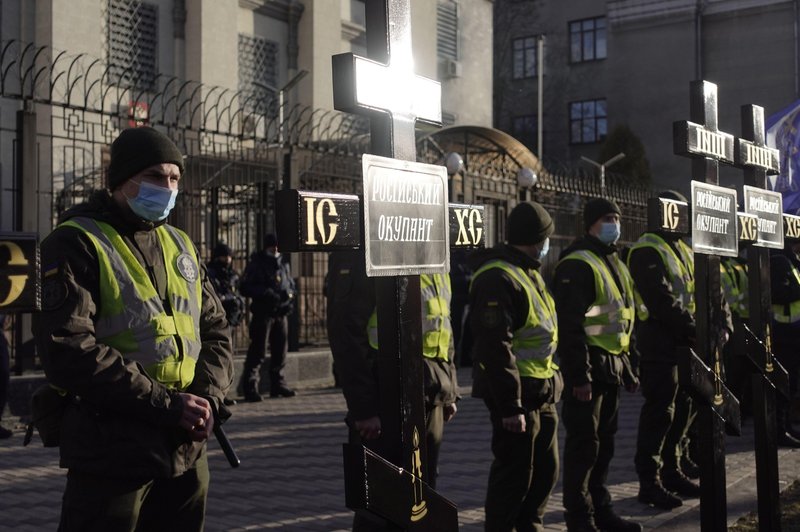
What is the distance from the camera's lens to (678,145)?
5.40 m

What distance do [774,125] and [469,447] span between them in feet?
15.4

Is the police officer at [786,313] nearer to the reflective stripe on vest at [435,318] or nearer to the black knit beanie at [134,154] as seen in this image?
the reflective stripe on vest at [435,318]

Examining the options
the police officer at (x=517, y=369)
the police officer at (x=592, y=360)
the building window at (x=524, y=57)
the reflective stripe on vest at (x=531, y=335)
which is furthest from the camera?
the building window at (x=524, y=57)

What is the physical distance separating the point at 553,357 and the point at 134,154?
3204 mm

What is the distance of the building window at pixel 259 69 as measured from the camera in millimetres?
21750

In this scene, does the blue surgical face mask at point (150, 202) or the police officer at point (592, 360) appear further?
the police officer at point (592, 360)

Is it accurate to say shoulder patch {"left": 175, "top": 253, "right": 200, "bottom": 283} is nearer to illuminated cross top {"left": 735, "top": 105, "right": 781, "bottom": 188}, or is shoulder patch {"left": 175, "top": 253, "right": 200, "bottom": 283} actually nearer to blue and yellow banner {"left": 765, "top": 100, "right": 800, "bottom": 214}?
illuminated cross top {"left": 735, "top": 105, "right": 781, "bottom": 188}

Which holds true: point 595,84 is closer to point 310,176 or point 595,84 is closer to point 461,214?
point 310,176

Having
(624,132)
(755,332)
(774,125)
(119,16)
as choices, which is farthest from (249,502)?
(624,132)

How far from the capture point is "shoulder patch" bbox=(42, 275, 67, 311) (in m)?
3.45

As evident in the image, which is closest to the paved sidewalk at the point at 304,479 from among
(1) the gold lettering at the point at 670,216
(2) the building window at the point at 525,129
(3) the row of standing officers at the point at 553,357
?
(3) the row of standing officers at the point at 553,357

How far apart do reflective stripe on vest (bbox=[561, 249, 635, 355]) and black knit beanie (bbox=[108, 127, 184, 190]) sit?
3.44 m

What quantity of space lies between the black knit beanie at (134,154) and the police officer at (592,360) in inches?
127

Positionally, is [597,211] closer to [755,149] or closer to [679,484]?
[755,149]
